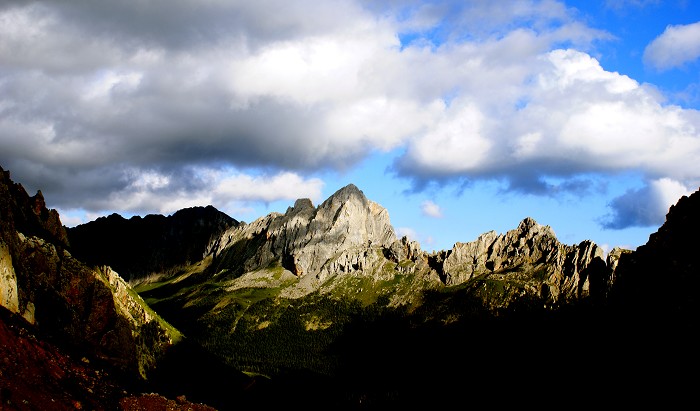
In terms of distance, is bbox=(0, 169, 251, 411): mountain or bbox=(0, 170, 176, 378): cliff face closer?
bbox=(0, 169, 251, 411): mountain

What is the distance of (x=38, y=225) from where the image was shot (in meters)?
167

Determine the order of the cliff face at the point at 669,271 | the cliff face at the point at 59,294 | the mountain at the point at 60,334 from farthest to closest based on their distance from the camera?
the cliff face at the point at 669,271, the cliff face at the point at 59,294, the mountain at the point at 60,334

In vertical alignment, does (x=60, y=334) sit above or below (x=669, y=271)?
below

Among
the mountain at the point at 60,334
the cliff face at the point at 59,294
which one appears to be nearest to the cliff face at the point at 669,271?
the mountain at the point at 60,334

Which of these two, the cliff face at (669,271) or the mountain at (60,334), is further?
the cliff face at (669,271)

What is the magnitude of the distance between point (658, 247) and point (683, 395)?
4773 cm

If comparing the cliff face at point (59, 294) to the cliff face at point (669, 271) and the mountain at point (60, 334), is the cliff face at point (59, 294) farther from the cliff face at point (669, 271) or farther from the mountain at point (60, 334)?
the cliff face at point (669, 271)

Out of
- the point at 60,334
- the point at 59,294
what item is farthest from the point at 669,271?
the point at 59,294

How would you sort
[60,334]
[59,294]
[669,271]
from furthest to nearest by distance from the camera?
[669,271]
[59,294]
[60,334]

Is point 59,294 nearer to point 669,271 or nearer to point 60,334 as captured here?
point 60,334

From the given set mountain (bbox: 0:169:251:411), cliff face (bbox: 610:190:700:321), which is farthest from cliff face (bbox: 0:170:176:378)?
cliff face (bbox: 610:190:700:321)

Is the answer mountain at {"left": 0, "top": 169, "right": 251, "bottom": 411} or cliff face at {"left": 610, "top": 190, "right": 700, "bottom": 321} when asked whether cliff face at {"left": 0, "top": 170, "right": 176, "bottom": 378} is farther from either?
cliff face at {"left": 610, "top": 190, "right": 700, "bottom": 321}

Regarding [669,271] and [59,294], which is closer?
[59,294]

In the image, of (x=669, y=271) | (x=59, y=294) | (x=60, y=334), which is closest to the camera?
(x=60, y=334)
